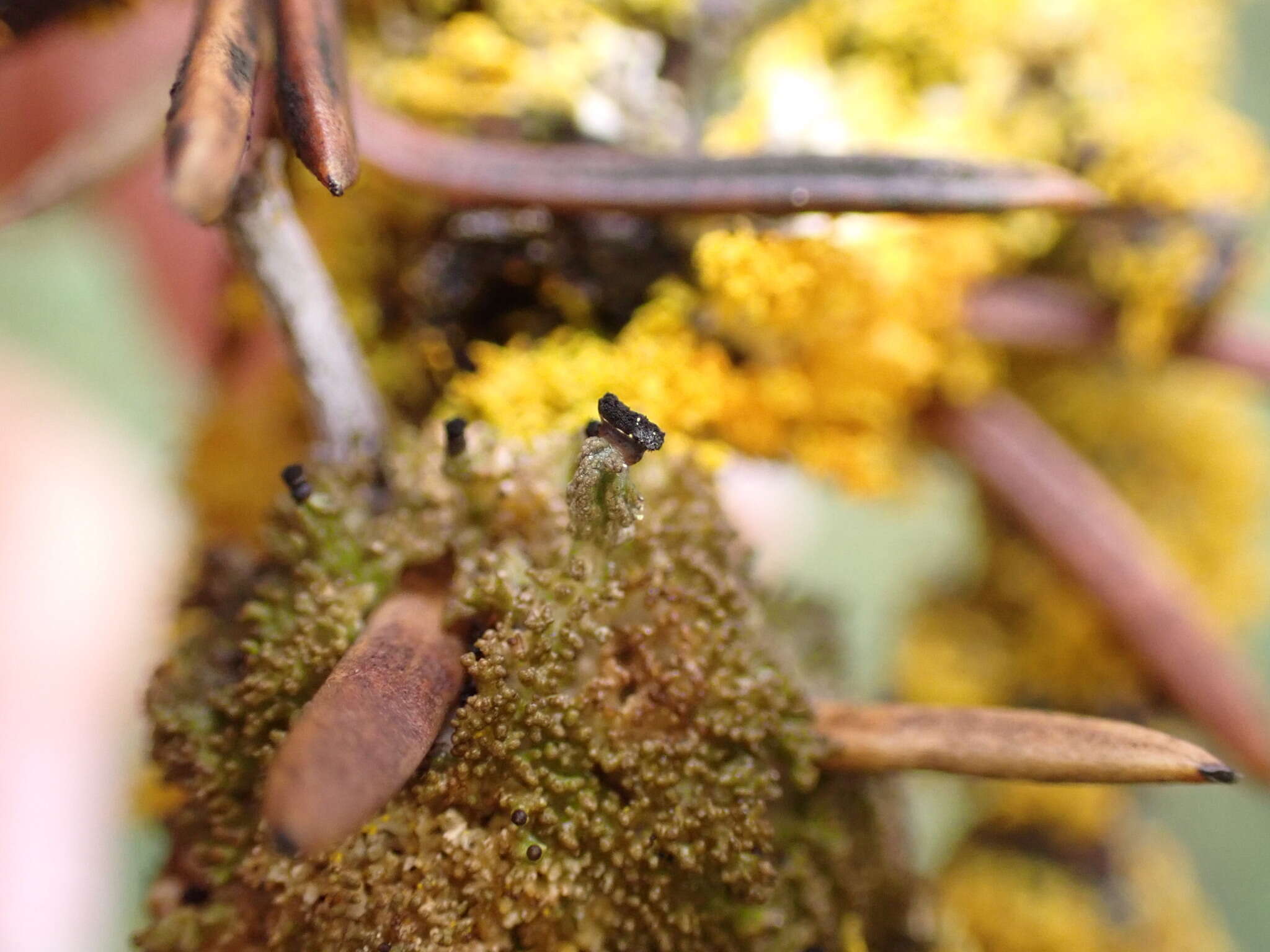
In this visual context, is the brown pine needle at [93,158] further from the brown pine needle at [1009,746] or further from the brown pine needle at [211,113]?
the brown pine needle at [1009,746]

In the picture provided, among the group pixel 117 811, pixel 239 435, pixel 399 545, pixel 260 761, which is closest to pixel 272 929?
pixel 260 761

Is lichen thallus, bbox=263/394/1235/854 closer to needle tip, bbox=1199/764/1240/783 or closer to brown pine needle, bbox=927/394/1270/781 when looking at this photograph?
needle tip, bbox=1199/764/1240/783

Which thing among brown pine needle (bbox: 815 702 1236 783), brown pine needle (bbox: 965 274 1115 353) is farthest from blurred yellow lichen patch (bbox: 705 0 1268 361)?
brown pine needle (bbox: 815 702 1236 783)

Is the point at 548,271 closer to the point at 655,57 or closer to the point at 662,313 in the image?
the point at 662,313

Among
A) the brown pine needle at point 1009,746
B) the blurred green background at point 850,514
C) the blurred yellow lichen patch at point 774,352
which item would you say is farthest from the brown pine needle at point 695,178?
the blurred green background at point 850,514

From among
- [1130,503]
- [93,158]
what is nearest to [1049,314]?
[1130,503]

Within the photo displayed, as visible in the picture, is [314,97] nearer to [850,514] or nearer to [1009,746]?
[1009,746]
